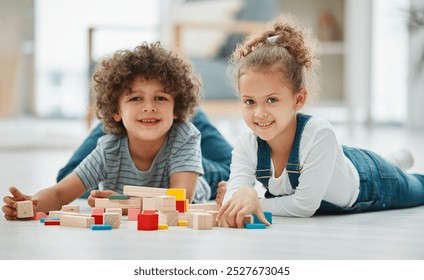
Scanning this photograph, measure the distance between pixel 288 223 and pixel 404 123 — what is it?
16.8 feet

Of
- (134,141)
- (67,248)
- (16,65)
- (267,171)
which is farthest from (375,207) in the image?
(16,65)

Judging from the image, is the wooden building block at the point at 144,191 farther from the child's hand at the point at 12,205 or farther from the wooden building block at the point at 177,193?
the child's hand at the point at 12,205

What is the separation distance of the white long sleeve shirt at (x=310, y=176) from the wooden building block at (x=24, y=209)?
0.43 m

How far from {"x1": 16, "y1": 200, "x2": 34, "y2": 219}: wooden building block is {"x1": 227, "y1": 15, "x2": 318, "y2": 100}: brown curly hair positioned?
544 mm

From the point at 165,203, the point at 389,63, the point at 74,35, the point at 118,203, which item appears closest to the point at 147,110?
the point at 118,203

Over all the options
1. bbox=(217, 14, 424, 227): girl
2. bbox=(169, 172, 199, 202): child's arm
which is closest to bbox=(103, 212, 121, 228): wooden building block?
bbox=(217, 14, 424, 227): girl

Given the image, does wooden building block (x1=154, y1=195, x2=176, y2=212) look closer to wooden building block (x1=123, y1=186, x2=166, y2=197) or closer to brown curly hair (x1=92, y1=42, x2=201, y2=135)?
wooden building block (x1=123, y1=186, x2=166, y2=197)

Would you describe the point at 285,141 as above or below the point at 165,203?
above

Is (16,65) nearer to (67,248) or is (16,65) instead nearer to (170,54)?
(170,54)

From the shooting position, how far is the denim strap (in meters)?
1.68

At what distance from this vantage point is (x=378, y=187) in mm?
1851

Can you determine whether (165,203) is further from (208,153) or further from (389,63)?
(389,63)

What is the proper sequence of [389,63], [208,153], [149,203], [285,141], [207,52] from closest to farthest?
1. [149,203]
2. [285,141]
3. [208,153]
4. [207,52]
5. [389,63]

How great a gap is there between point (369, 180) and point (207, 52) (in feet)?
9.73
